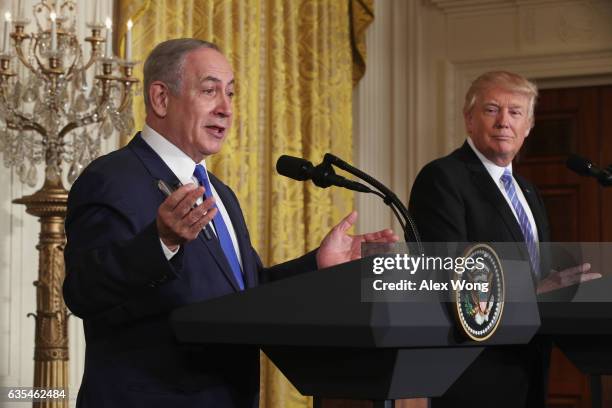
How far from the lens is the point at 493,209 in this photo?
10.4 feet

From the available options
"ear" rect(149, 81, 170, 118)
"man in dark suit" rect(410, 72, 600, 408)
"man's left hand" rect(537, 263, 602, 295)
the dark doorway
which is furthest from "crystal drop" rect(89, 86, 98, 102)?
the dark doorway

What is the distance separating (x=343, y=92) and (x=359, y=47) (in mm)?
338

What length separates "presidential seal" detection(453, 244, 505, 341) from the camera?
1674 millimetres

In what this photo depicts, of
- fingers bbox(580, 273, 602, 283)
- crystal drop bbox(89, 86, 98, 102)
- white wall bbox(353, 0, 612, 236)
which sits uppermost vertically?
white wall bbox(353, 0, 612, 236)

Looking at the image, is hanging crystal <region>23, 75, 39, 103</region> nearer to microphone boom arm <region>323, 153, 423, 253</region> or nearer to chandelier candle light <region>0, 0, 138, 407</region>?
chandelier candle light <region>0, 0, 138, 407</region>

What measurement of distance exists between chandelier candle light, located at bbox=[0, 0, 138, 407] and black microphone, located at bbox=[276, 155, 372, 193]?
175 centimetres

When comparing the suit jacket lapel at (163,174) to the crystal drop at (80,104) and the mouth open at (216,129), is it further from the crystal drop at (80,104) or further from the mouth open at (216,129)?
the crystal drop at (80,104)

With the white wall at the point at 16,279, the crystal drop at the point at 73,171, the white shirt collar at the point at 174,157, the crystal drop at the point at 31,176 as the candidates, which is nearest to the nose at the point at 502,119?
the white shirt collar at the point at 174,157

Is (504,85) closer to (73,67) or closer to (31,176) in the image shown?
(73,67)

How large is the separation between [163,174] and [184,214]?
499mm

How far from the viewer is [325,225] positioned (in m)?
5.95

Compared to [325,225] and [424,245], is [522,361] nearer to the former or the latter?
[424,245]

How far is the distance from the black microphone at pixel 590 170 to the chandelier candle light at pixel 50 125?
179 centimetres

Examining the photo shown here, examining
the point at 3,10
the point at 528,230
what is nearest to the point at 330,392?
the point at 528,230
